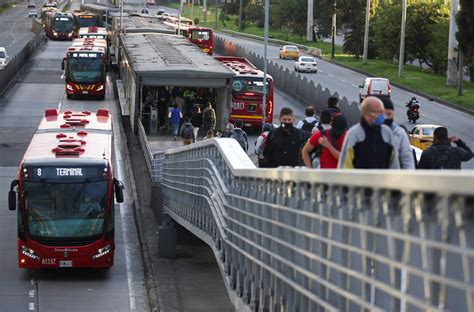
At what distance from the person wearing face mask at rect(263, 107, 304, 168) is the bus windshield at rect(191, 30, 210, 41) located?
247 feet

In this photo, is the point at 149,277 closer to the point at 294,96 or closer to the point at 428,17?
the point at 294,96

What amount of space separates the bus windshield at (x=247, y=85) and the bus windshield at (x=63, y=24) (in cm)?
6052

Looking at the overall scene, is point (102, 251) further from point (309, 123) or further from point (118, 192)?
point (309, 123)

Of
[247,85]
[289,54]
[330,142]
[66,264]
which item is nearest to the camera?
[330,142]

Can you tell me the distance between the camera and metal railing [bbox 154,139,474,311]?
5.80m

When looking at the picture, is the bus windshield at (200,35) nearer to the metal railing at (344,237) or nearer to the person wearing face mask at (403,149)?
the metal railing at (344,237)

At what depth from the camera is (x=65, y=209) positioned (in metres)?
24.4

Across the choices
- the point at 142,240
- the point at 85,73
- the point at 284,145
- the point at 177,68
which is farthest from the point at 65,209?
the point at 85,73

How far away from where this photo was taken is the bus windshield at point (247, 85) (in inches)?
2045

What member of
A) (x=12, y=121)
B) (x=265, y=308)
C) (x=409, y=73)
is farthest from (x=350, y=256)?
(x=409, y=73)

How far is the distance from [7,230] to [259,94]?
2325 centimetres

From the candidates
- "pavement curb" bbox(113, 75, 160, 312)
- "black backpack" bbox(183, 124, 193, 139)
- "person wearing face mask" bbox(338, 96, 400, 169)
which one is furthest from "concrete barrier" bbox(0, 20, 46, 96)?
"person wearing face mask" bbox(338, 96, 400, 169)

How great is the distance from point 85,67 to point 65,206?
132 feet

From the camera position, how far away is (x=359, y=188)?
299 inches
